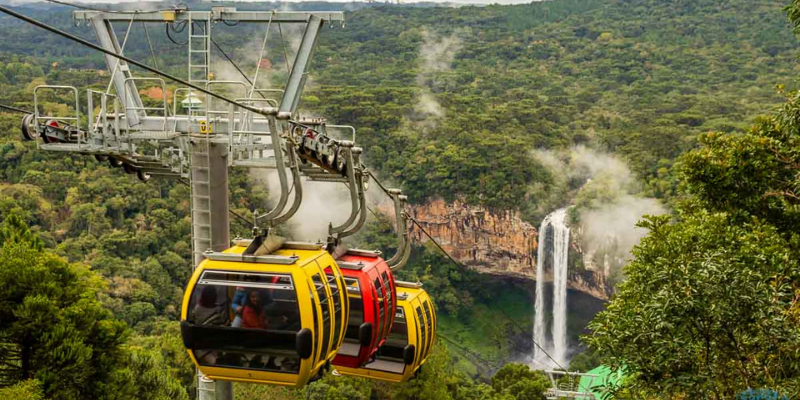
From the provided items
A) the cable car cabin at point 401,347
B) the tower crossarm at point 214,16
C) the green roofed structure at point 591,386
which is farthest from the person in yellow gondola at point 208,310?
the tower crossarm at point 214,16

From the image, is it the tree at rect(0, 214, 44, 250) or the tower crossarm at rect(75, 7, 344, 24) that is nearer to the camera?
the tower crossarm at rect(75, 7, 344, 24)

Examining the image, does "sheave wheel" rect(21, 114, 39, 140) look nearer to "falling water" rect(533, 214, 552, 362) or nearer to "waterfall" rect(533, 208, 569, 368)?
"waterfall" rect(533, 208, 569, 368)

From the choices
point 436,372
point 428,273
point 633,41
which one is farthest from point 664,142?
point 633,41

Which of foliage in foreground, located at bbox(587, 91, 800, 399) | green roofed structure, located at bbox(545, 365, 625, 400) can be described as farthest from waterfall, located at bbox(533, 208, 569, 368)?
foliage in foreground, located at bbox(587, 91, 800, 399)

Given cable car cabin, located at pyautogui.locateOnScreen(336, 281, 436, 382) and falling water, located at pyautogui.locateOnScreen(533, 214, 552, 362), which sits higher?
cable car cabin, located at pyautogui.locateOnScreen(336, 281, 436, 382)

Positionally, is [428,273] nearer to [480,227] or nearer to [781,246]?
[480,227]

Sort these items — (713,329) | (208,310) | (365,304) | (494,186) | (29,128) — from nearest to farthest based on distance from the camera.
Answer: (713,329), (208,310), (365,304), (29,128), (494,186)

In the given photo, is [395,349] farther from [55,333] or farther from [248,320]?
[55,333]

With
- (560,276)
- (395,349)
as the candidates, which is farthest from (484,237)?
(395,349)
